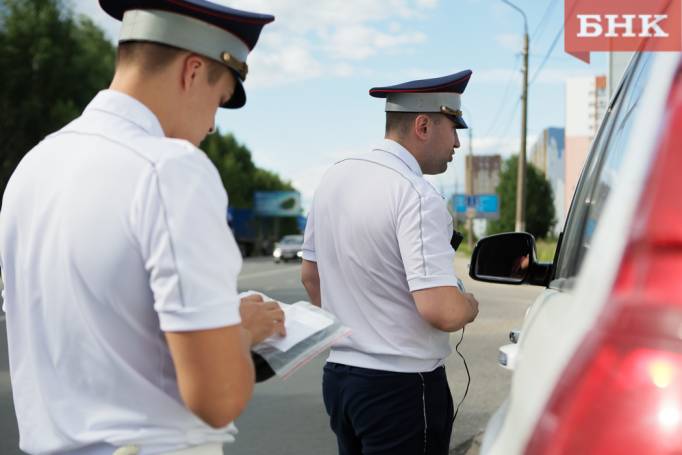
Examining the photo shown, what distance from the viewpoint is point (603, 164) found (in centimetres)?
198

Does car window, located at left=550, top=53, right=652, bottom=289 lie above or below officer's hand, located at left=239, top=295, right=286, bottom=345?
above

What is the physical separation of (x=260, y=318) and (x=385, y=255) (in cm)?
106

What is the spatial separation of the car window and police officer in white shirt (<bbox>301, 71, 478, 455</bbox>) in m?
0.42

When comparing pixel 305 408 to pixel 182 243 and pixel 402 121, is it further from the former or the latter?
pixel 182 243

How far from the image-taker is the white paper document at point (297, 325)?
187cm

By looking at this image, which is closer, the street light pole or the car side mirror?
the car side mirror

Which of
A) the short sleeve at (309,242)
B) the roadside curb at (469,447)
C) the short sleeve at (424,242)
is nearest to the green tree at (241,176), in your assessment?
the roadside curb at (469,447)

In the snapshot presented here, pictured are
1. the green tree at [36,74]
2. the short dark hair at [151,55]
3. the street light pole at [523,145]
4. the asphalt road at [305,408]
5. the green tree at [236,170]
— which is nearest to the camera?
the short dark hair at [151,55]

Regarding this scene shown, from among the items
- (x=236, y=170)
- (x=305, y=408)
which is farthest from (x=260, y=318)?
(x=236, y=170)

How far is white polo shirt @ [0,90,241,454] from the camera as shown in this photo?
150 cm

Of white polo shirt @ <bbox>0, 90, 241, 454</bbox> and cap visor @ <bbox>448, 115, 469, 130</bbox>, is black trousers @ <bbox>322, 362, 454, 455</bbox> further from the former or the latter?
white polo shirt @ <bbox>0, 90, 241, 454</bbox>

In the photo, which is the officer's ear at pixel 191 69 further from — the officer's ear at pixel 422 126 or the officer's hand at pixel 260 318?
the officer's ear at pixel 422 126

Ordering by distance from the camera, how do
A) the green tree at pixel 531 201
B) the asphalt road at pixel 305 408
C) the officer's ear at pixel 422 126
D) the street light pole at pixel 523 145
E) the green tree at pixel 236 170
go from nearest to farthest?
the officer's ear at pixel 422 126, the asphalt road at pixel 305 408, the street light pole at pixel 523 145, the green tree at pixel 531 201, the green tree at pixel 236 170

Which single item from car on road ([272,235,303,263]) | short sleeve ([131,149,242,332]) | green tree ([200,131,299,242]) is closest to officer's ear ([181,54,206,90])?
short sleeve ([131,149,242,332])
